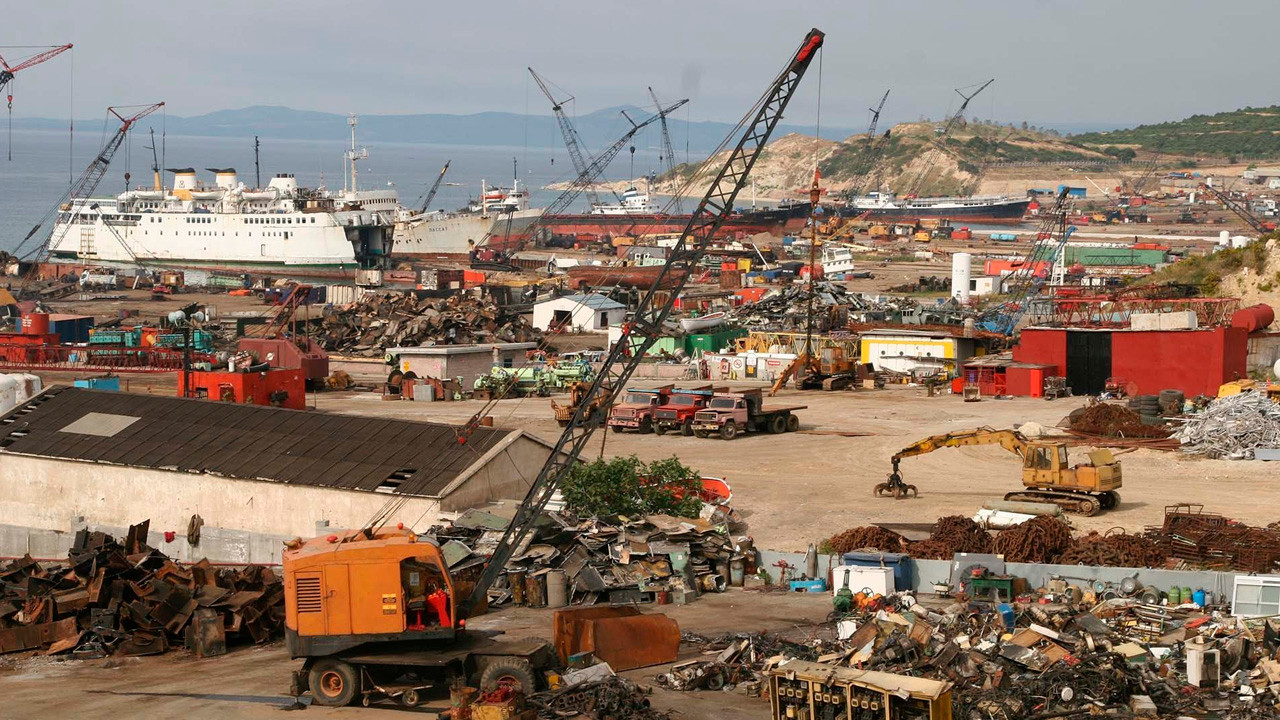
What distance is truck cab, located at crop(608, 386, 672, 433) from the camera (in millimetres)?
42406

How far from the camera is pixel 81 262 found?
122 metres

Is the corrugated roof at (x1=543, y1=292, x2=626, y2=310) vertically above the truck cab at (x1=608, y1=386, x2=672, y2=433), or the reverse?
the corrugated roof at (x1=543, y1=292, x2=626, y2=310)

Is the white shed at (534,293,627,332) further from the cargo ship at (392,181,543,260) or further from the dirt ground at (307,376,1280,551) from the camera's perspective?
the cargo ship at (392,181,543,260)

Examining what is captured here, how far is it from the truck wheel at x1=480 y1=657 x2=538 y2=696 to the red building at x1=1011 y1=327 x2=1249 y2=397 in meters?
33.4

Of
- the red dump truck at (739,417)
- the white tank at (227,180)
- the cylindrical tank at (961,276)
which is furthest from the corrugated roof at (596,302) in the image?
the white tank at (227,180)

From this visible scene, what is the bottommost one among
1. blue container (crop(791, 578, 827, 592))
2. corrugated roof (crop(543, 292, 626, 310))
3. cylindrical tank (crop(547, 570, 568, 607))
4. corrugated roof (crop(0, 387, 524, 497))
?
blue container (crop(791, 578, 827, 592))

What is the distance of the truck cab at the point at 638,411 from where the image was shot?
42.4 meters

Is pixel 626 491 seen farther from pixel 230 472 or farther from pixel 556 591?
pixel 230 472

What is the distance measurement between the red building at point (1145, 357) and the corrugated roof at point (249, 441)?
23961 millimetres

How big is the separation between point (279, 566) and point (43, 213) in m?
180

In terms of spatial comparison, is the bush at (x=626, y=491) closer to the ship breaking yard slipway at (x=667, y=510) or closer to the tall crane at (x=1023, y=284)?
the ship breaking yard slipway at (x=667, y=510)

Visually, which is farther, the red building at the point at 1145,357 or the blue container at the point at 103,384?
the blue container at the point at 103,384

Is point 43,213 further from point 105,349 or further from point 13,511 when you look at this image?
point 13,511

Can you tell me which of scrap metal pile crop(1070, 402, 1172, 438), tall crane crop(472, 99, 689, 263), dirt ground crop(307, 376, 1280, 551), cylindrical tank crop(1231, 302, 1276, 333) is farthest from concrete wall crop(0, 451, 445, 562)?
tall crane crop(472, 99, 689, 263)
